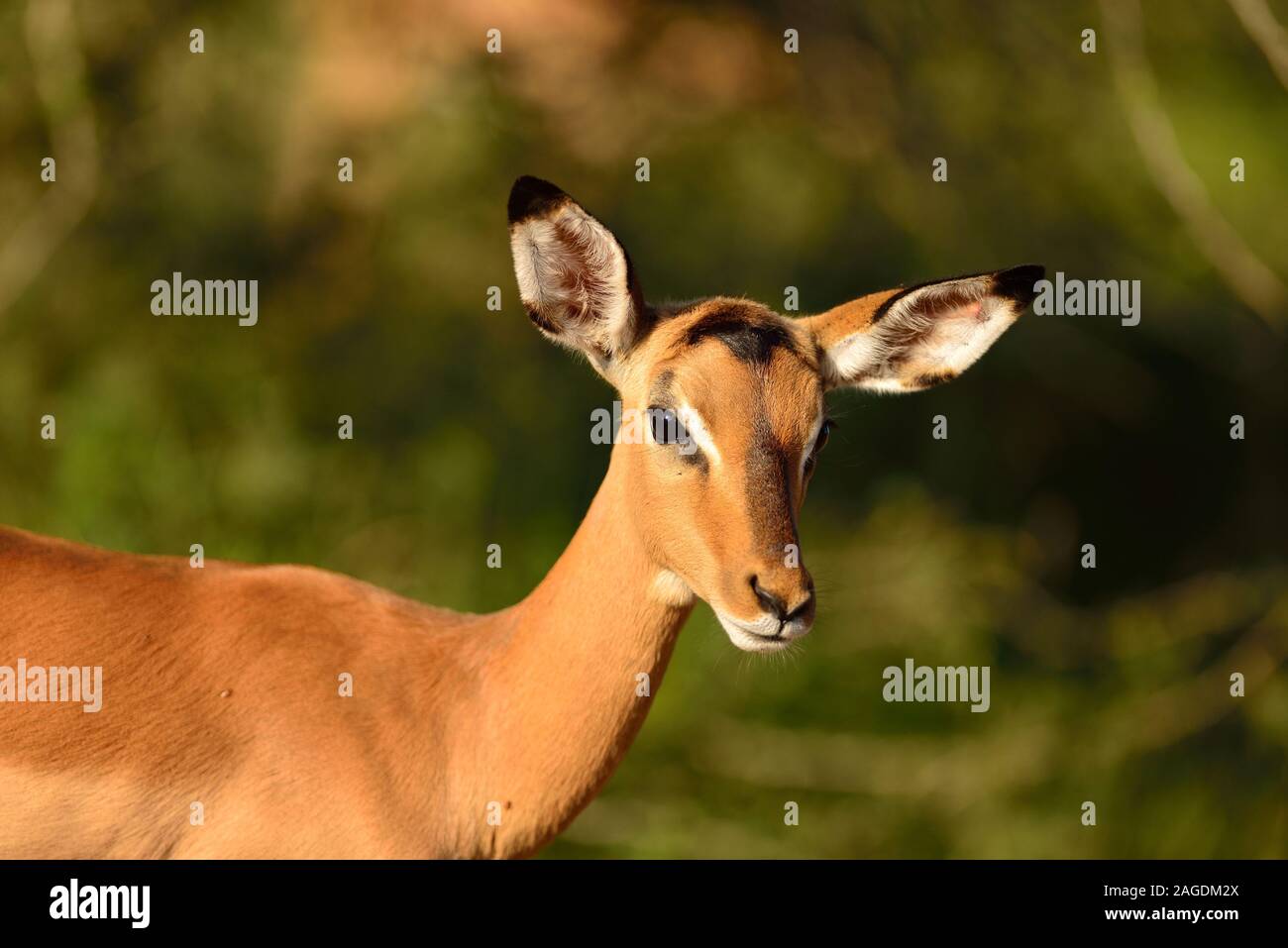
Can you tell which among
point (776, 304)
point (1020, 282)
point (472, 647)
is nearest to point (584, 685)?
point (472, 647)

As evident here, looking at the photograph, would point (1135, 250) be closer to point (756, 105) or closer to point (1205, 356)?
point (1205, 356)

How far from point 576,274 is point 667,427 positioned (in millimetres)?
419

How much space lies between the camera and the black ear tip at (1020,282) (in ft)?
10.7

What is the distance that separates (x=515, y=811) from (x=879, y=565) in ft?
13.9

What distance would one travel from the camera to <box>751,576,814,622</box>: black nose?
2.79 m

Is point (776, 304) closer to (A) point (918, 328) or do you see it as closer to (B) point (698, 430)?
(A) point (918, 328)

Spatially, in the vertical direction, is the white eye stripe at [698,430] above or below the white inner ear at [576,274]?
below

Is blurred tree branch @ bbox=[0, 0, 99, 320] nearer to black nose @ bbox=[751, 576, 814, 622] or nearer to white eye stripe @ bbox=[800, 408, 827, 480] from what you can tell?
white eye stripe @ bbox=[800, 408, 827, 480]

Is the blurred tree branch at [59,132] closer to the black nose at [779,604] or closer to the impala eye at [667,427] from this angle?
the impala eye at [667,427]

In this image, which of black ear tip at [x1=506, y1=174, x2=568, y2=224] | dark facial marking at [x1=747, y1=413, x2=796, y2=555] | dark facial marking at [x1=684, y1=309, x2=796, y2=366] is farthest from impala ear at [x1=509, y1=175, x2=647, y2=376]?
dark facial marking at [x1=747, y1=413, x2=796, y2=555]

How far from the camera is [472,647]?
337cm

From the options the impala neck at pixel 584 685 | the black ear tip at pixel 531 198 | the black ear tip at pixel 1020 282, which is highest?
the black ear tip at pixel 531 198

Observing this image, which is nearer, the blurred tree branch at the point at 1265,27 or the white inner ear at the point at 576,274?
the white inner ear at the point at 576,274

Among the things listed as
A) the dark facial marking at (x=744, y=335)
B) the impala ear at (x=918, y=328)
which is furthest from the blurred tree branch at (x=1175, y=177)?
the dark facial marking at (x=744, y=335)
